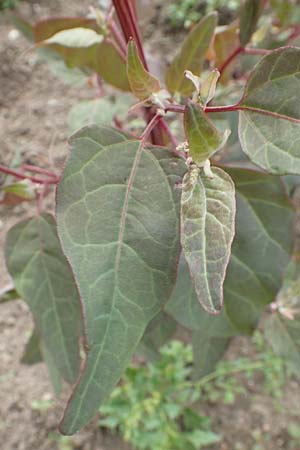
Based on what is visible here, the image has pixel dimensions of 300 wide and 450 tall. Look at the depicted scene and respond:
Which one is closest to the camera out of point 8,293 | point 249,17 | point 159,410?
point 249,17

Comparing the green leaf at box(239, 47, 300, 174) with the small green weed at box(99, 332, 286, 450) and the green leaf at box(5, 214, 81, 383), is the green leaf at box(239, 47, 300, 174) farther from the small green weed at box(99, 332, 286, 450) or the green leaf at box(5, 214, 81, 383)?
the small green weed at box(99, 332, 286, 450)

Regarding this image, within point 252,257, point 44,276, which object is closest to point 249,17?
point 252,257

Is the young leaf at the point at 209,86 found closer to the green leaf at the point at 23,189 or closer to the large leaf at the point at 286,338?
the green leaf at the point at 23,189

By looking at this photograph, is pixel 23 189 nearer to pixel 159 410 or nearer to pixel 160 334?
pixel 160 334

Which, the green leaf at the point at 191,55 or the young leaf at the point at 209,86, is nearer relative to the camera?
the young leaf at the point at 209,86

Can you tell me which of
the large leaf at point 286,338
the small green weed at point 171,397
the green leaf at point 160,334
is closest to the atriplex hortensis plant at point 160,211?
the green leaf at point 160,334

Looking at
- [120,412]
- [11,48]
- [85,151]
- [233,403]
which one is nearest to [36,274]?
[85,151]
